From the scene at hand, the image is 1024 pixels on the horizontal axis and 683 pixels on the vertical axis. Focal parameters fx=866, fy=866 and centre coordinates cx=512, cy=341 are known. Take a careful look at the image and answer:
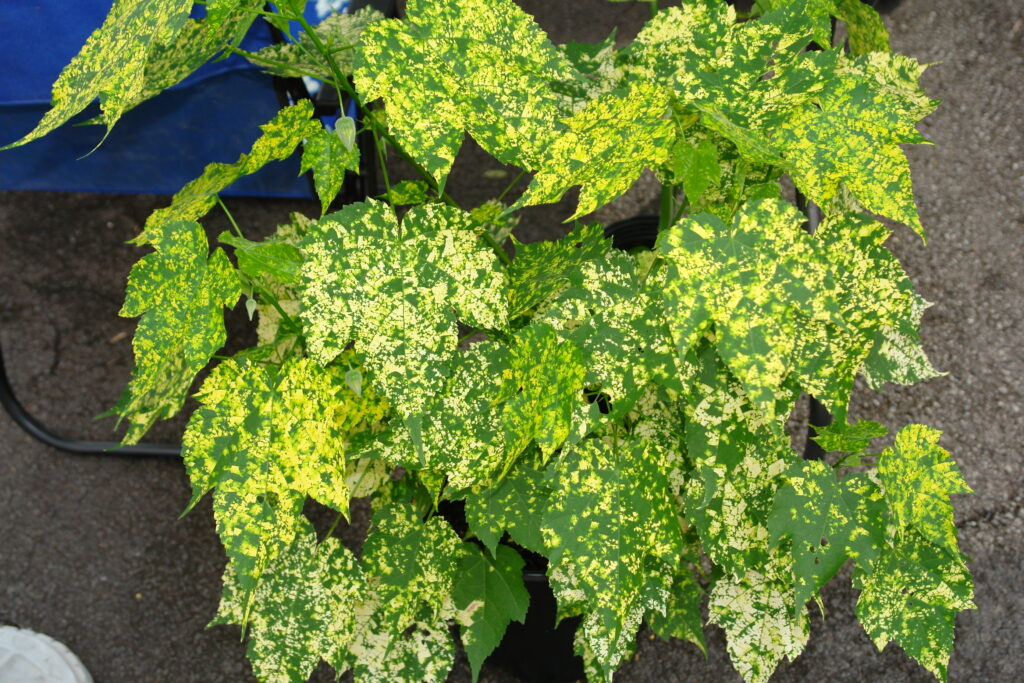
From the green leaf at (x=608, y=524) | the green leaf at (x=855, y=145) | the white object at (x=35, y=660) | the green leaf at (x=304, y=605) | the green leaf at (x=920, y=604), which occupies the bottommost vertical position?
the white object at (x=35, y=660)

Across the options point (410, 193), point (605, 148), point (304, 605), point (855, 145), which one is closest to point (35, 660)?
point (304, 605)

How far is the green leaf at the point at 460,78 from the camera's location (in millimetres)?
668

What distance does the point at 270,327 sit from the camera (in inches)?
41.5

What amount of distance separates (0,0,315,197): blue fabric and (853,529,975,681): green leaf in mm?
941

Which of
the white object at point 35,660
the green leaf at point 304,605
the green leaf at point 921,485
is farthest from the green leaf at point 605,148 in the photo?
the white object at point 35,660

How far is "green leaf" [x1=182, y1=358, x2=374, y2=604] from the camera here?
2.41 ft

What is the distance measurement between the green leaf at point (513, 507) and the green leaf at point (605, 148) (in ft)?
0.97

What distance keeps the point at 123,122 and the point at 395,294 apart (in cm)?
73

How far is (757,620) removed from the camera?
891 mm

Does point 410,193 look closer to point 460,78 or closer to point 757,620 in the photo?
point 460,78

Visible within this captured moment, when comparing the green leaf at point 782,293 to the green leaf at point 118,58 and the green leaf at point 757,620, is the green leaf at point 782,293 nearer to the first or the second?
the green leaf at point 757,620

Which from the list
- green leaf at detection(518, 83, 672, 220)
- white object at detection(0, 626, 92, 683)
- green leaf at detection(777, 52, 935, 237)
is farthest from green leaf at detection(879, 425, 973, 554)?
white object at detection(0, 626, 92, 683)

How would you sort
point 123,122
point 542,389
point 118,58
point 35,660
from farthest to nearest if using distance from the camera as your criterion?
point 35,660, point 123,122, point 542,389, point 118,58

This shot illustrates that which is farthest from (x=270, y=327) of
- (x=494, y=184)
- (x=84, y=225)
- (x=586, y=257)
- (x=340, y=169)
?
(x=84, y=225)
